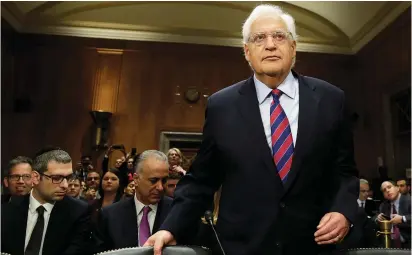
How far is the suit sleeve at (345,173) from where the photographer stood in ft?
3.04

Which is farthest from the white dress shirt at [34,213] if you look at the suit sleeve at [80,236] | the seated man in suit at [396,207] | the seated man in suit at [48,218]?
the seated man in suit at [396,207]

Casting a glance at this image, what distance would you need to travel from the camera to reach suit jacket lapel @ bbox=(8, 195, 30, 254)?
1967mm

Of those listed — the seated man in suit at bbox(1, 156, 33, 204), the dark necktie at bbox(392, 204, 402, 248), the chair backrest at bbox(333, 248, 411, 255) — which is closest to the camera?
the chair backrest at bbox(333, 248, 411, 255)

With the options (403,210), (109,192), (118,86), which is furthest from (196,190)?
(118,86)

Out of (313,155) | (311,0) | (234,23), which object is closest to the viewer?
(313,155)

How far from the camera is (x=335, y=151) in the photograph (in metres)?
0.97

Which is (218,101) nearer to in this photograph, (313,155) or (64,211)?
(313,155)

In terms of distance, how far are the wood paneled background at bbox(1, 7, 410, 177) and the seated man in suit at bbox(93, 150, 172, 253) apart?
12.8 ft

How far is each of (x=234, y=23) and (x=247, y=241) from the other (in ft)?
19.1

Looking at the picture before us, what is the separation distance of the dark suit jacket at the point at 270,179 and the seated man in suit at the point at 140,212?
1112 mm

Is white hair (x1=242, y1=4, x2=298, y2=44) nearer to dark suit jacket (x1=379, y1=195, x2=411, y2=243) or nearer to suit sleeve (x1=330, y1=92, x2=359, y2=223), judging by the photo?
suit sleeve (x1=330, y1=92, x2=359, y2=223)

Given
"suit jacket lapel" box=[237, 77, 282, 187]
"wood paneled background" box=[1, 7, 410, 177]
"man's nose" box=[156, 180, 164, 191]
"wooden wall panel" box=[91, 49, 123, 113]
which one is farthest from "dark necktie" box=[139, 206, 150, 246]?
"wooden wall panel" box=[91, 49, 123, 113]

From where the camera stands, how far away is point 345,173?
0.96 m

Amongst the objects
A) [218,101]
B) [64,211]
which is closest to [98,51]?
[64,211]
